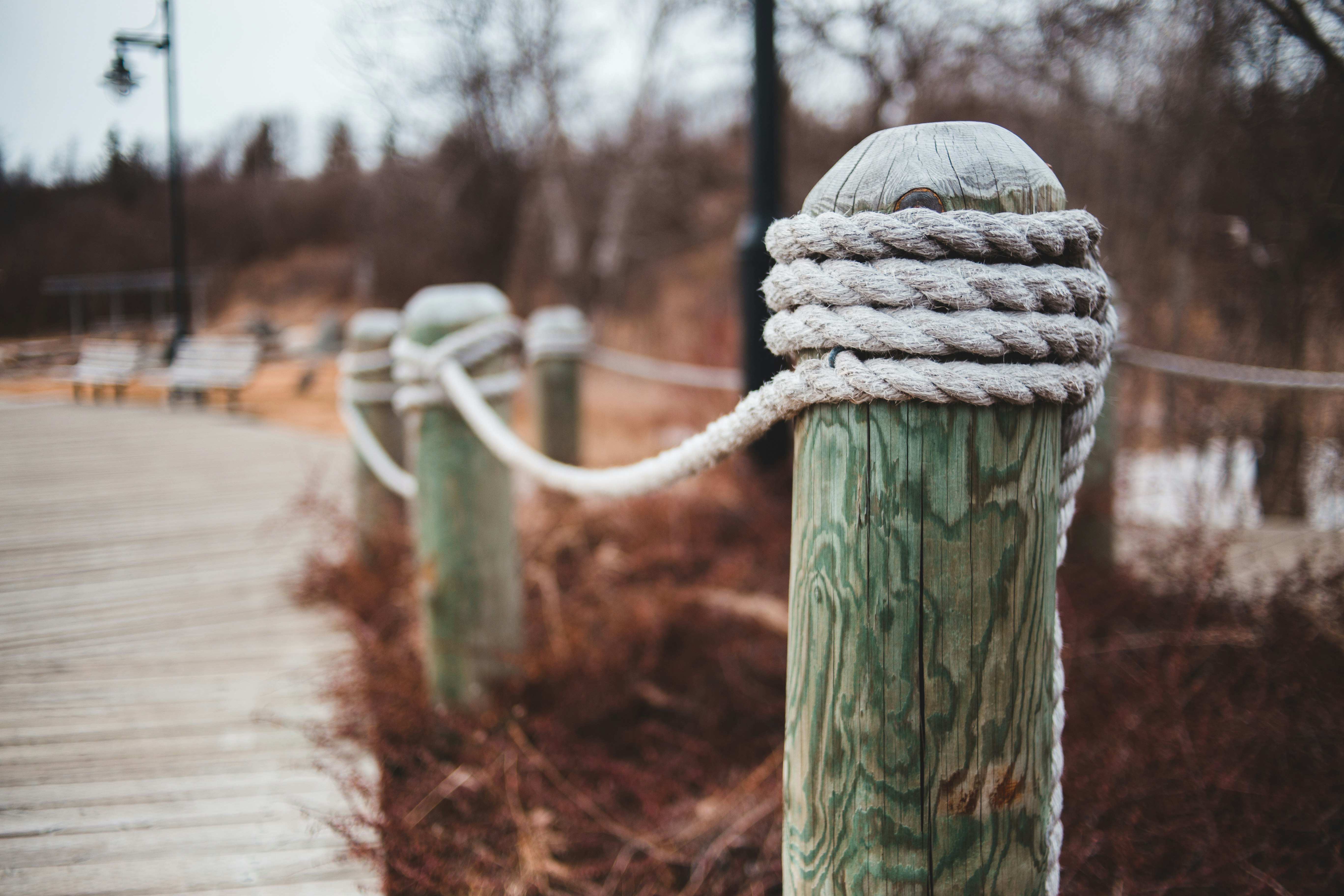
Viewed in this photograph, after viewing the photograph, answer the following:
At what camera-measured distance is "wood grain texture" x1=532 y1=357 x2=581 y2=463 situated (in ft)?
13.2

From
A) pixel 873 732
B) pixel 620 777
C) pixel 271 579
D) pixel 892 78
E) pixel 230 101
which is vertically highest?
pixel 892 78

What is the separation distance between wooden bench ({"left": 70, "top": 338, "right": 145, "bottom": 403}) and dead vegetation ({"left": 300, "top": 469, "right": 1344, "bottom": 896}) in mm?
1046

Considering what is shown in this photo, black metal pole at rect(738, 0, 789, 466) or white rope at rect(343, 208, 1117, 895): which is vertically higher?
black metal pole at rect(738, 0, 789, 466)

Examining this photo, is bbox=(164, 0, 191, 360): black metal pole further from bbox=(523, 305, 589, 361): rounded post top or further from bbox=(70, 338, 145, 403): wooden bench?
bbox=(523, 305, 589, 361): rounded post top

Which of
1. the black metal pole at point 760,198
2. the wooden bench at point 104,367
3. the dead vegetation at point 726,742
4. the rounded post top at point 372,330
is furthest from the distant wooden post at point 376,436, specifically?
the black metal pole at point 760,198

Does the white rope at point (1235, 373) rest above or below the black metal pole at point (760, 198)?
below

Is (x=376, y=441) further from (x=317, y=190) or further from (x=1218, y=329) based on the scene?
(x=1218, y=329)

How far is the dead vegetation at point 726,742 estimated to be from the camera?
1610 mm

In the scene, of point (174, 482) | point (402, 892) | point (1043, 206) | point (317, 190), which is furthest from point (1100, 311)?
point (317, 190)

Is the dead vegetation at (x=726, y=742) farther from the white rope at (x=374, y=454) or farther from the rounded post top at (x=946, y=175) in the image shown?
the rounded post top at (x=946, y=175)

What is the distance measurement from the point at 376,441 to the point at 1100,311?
3.14m

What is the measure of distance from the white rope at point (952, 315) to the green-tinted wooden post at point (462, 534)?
1417 millimetres

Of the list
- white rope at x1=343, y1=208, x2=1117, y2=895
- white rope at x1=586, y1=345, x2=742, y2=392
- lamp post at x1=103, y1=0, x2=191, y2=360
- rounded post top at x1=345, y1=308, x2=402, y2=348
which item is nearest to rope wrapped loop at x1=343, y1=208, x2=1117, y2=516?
white rope at x1=343, y1=208, x2=1117, y2=895

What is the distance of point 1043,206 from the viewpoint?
78 centimetres
